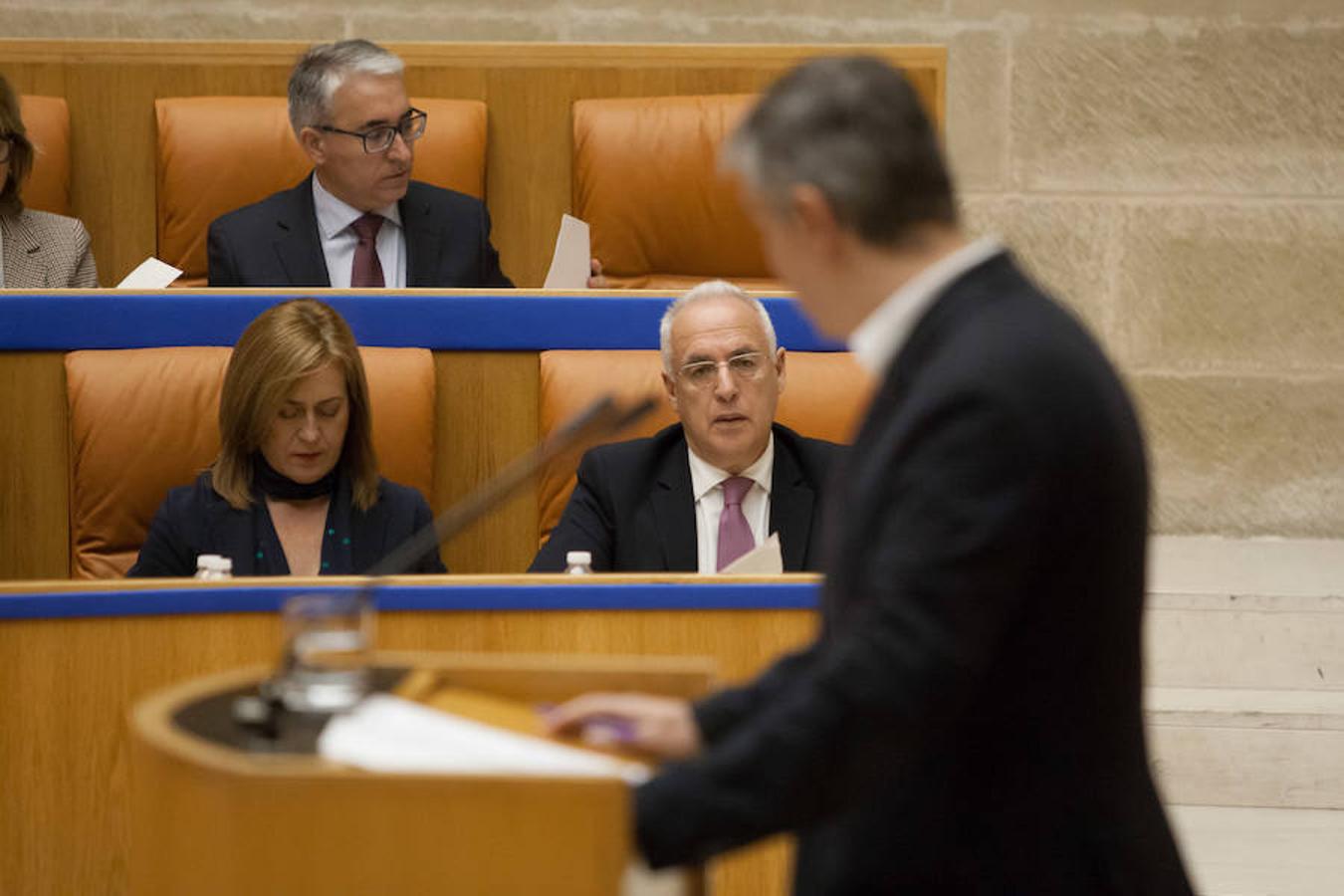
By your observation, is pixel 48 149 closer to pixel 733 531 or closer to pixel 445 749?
pixel 733 531

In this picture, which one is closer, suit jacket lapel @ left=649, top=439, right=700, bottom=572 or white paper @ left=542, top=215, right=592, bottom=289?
suit jacket lapel @ left=649, top=439, right=700, bottom=572

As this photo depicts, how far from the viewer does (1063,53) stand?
3668 mm

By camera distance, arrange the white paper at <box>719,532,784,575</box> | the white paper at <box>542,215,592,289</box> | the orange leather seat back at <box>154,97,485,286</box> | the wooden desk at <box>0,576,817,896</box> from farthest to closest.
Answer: the orange leather seat back at <box>154,97,485,286</box>, the white paper at <box>542,215,592,289</box>, the white paper at <box>719,532,784,575</box>, the wooden desk at <box>0,576,817,896</box>

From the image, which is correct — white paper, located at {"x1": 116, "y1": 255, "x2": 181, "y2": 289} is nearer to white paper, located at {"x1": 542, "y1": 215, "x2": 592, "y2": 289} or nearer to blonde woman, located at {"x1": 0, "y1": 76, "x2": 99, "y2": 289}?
blonde woman, located at {"x1": 0, "y1": 76, "x2": 99, "y2": 289}

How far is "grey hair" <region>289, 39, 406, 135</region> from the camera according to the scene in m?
2.77

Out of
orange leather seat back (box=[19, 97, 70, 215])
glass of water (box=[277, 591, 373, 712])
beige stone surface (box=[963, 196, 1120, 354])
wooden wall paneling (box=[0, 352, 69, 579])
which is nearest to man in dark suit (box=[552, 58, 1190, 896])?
glass of water (box=[277, 591, 373, 712])

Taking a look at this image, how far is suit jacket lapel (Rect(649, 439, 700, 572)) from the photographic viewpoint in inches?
87.9

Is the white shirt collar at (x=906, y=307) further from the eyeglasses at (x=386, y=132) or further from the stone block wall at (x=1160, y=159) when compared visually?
the stone block wall at (x=1160, y=159)

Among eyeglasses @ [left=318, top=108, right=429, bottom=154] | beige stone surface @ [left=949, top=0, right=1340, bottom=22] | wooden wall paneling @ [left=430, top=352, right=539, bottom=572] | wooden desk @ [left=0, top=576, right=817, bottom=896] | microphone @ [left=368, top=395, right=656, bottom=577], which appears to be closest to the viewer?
microphone @ [left=368, top=395, right=656, bottom=577]

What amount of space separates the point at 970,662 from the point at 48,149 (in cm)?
265

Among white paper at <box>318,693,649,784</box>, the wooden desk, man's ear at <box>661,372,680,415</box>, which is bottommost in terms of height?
the wooden desk

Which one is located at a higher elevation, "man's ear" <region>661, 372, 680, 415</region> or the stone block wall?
the stone block wall

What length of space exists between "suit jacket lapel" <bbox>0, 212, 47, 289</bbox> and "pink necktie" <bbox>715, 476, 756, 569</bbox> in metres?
1.26

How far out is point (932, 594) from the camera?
0.84 meters
